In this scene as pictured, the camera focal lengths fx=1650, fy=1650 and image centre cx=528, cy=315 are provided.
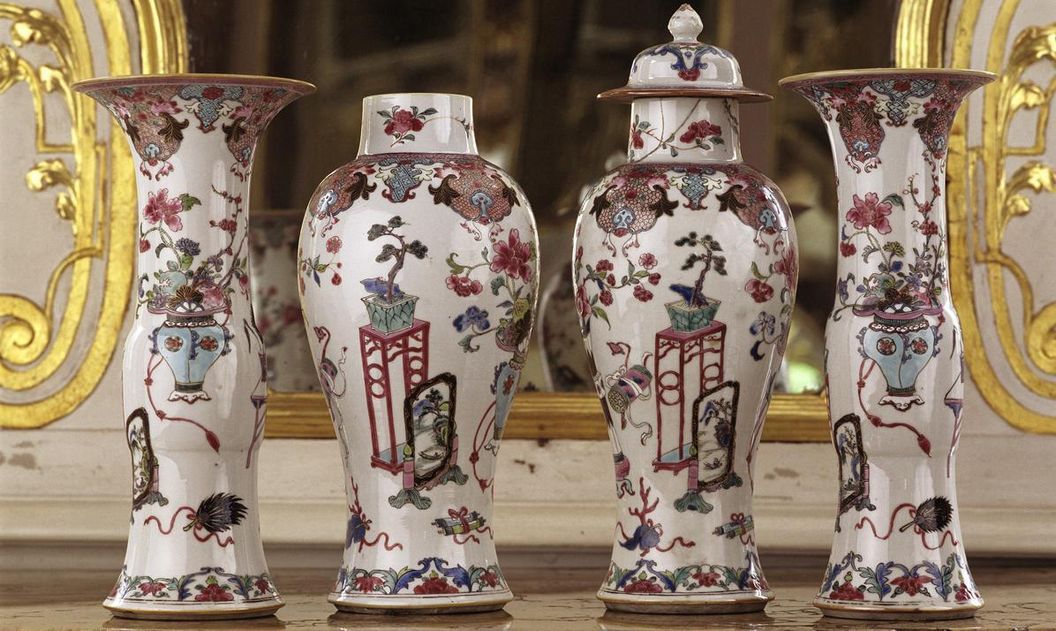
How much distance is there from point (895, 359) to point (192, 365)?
15.8 inches

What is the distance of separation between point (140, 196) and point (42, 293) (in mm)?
400

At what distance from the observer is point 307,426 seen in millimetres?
1327

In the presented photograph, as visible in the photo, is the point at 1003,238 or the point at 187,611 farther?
the point at 1003,238

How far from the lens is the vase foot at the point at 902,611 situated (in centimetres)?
93

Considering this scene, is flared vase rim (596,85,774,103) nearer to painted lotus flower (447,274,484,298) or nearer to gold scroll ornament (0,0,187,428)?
painted lotus flower (447,274,484,298)

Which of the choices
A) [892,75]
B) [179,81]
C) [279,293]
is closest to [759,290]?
[892,75]

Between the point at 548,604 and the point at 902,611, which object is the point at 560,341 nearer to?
the point at 548,604

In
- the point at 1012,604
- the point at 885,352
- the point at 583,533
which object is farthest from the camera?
the point at 583,533

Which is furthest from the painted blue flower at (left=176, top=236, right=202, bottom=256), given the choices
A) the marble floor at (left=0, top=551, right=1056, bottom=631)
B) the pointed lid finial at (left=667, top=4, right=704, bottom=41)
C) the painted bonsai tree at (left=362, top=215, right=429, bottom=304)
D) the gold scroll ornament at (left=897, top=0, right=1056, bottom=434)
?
the gold scroll ornament at (left=897, top=0, right=1056, bottom=434)

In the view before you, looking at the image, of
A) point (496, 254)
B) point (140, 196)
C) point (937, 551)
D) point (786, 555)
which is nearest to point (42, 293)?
point (140, 196)

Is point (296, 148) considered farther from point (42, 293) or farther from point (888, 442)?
point (888, 442)

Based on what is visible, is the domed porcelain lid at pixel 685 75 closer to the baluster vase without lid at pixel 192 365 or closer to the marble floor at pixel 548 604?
the baluster vase without lid at pixel 192 365

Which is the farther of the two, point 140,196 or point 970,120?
point 970,120

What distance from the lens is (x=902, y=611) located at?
931mm
